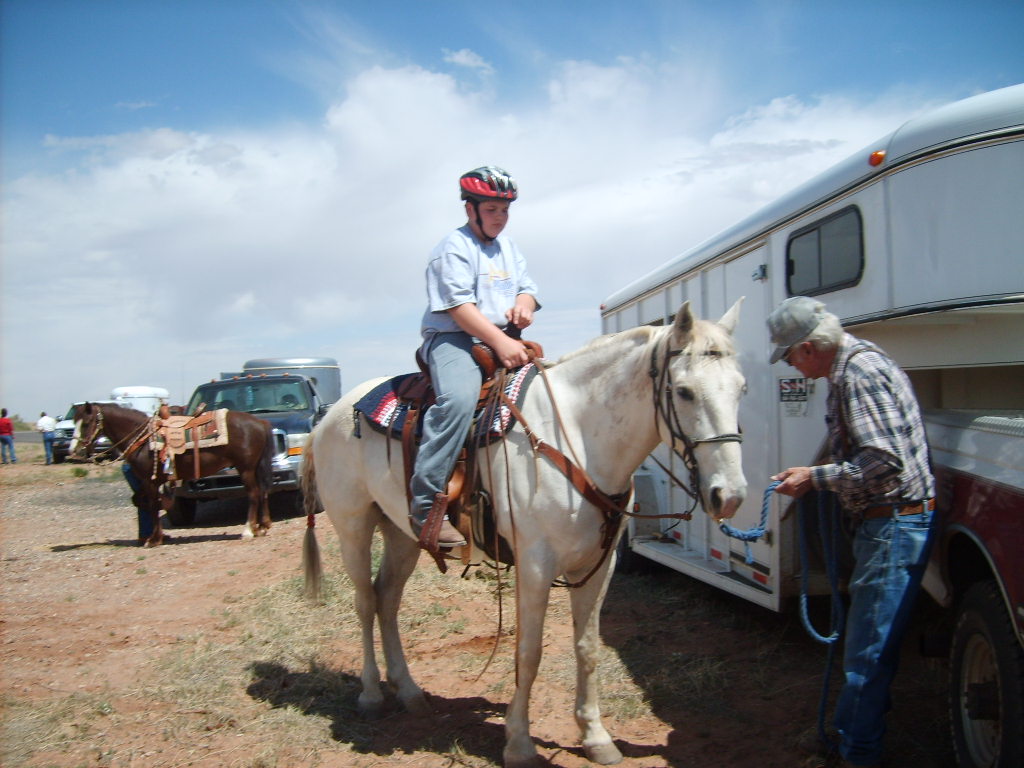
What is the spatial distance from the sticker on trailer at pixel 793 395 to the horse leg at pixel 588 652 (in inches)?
64.3

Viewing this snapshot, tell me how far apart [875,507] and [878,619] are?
45 centimetres

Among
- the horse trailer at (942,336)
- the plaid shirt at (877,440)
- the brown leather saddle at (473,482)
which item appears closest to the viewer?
the horse trailer at (942,336)

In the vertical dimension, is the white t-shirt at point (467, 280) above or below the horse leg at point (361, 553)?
above

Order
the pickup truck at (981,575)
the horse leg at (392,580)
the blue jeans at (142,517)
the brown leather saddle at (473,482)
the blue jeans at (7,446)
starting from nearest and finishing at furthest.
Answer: the pickup truck at (981,575), the brown leather saddle at (473,482), the horse leg at (392,580), the blue jeans at (142,517), the blue jeans at (7,446)

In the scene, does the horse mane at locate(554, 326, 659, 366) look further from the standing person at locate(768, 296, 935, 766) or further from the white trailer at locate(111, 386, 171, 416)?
the white trailer at locate(111, 386, 171, 416)

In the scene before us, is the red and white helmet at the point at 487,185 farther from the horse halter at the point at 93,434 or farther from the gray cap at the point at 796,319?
the horse halter at the point at 93,434

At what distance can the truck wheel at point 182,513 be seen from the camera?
12.2 m

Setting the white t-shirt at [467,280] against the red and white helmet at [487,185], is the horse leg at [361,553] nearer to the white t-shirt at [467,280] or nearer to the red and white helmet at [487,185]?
the white t-shirt at [467,280]

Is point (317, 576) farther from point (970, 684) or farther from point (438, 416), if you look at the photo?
point (970, 684)

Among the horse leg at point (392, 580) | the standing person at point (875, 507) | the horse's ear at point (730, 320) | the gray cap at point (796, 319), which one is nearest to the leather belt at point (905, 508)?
the standing person at point (875, 507)

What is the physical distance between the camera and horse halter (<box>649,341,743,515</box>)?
297 centimetres

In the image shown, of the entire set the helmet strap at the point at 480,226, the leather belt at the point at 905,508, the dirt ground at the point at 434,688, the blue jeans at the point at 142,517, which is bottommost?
the dirt ground at the point at 434,688

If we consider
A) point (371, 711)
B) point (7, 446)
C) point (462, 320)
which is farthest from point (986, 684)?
point (7, 446)

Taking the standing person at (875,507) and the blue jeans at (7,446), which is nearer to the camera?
the standing person at (875,507)
